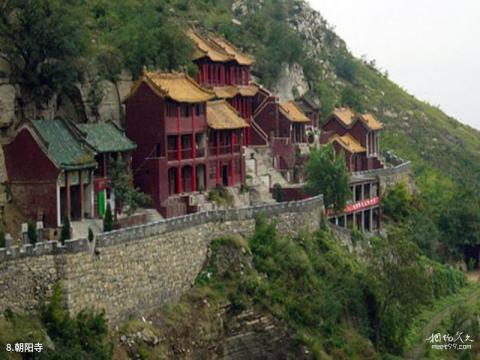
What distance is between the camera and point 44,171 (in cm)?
5453

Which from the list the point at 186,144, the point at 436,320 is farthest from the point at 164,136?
the point at 436,320

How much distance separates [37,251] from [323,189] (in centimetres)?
2965

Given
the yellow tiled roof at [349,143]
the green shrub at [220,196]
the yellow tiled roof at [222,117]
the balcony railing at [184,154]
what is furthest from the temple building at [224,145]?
the yellow tiled roof at [349,143]

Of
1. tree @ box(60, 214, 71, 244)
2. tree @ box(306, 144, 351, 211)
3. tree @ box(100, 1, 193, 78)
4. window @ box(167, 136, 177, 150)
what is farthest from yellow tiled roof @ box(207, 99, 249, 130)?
tree @ box(60, 214, 71, 244)

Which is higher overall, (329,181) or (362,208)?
(329,181)

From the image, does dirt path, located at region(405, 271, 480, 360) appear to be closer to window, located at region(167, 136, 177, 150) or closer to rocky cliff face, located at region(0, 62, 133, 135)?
window, located at region(167, 136, 177, 150)

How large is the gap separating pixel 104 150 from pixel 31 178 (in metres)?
5.39

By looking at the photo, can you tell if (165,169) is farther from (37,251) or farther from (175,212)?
(37,251)

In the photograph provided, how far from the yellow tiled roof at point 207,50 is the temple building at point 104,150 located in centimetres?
1559

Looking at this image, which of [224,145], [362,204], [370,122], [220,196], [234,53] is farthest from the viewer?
[370,122]

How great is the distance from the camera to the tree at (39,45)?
5869 cm

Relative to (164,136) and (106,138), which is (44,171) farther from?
(164,136)

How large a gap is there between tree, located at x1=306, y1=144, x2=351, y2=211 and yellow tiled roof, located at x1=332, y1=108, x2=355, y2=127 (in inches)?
684

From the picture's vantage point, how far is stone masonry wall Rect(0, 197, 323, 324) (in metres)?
44.4
